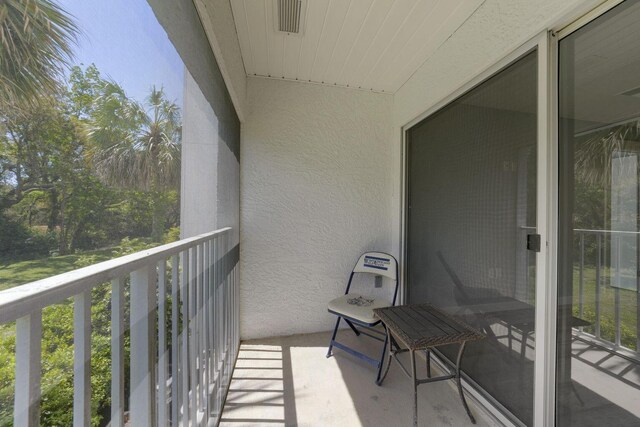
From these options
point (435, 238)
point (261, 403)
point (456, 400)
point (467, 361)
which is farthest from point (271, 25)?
point (456, 400)

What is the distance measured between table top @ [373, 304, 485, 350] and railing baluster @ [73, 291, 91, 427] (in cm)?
141

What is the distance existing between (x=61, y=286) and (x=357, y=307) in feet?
6.77

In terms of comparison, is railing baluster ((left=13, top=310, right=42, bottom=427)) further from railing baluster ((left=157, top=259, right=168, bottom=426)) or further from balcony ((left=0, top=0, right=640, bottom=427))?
railing baluster ((left=157, top=259, right=168, bottom=426))

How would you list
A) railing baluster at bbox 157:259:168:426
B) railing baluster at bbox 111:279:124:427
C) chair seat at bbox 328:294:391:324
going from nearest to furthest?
railing baluster at bbox 111:279:124:427 < railing baluster at bbox 157:259:168:426 < chair seat at bbox 328:294:391:324

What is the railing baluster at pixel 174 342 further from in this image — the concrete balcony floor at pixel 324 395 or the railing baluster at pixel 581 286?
the railing baluster at pixel 581 286

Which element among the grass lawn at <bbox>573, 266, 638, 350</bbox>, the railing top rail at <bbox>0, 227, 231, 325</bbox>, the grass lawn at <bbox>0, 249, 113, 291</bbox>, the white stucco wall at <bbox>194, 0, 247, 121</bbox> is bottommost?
the grass lawn at <bbox>573, 266, 638, 350</bbox>

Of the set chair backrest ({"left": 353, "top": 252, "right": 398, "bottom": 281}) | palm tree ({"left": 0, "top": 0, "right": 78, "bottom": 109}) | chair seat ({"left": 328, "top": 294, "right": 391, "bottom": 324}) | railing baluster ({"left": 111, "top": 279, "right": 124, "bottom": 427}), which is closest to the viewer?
palm tree ({"left": 0, "top": 0, "right": 78, "bottom": 109})

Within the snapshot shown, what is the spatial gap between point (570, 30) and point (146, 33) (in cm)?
182

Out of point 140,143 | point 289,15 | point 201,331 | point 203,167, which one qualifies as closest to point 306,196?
point 203,167

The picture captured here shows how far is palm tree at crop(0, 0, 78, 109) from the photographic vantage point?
36 cm

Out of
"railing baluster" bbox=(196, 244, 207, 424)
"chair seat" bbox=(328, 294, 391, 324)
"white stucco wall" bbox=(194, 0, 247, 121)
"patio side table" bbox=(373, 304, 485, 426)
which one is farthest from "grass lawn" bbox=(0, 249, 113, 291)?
"chair seat" bbox=(328, 294, 391, 324)

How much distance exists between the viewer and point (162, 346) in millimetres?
938

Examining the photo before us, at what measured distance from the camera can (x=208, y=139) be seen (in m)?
1.50

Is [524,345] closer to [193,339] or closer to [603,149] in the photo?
[603,149]
